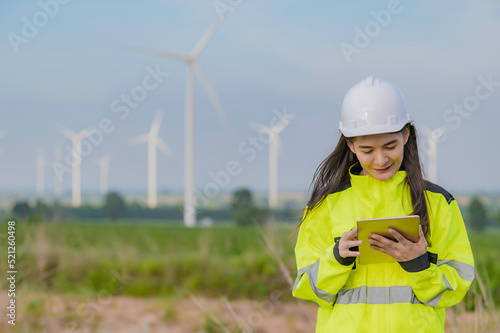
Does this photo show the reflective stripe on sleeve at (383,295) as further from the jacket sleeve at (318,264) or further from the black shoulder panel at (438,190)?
the black shoulder panel at (438,190)

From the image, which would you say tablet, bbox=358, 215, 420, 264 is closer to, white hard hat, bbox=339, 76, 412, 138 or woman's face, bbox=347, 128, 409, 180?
woman's face, bbox=347, 128, 409, 180

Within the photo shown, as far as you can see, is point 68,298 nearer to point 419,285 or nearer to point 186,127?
point 419,285

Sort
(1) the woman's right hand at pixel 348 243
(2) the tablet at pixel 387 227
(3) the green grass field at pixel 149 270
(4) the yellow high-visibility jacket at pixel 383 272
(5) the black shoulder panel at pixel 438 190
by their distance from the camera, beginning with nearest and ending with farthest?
(2) the tablet at pixel 387 227
(1) the woman's right hand at pixel 348 243
(4) the yellow high-visibility jacket at pixel 383 272
(5) the black shoulder panel at pixel 438 190
(3) the green grass field at pixel 149 270

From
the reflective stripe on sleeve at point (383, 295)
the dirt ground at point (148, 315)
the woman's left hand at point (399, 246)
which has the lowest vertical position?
the dirt ground at point (148, 315)

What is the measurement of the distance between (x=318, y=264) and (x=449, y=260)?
624mm

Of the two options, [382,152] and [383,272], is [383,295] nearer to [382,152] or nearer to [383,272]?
[383,272]

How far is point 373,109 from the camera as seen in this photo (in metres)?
2.91

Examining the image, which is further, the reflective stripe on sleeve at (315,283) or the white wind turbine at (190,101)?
the white wind turbine at (190,101)

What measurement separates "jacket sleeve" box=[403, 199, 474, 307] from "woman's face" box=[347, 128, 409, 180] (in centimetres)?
33

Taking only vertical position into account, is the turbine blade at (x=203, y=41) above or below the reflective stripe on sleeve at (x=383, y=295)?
above

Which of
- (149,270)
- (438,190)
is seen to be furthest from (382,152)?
(149,270)

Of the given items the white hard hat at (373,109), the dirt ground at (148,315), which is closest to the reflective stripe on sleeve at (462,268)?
the white hard hat at (373,109)

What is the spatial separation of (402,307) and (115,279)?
359 inches

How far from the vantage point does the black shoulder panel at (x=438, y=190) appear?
2998 mm
